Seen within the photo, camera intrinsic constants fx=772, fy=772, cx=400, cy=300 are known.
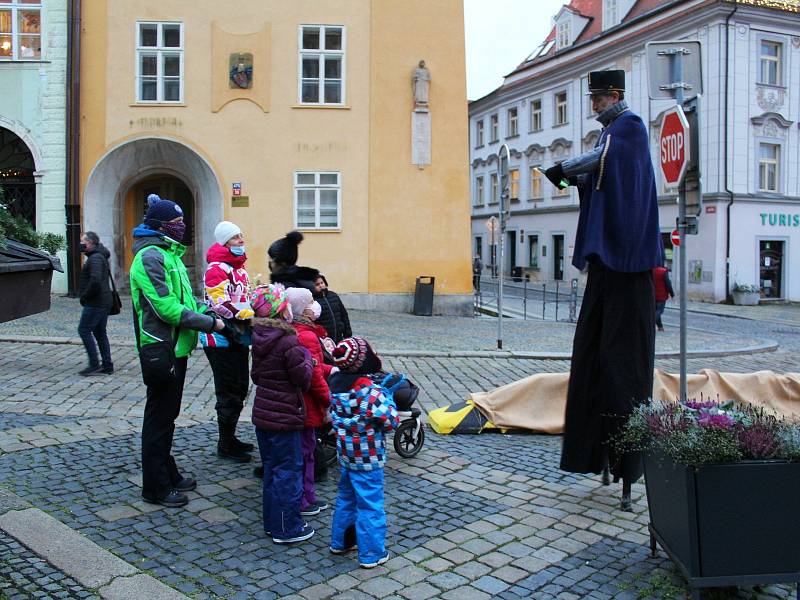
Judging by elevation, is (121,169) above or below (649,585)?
above

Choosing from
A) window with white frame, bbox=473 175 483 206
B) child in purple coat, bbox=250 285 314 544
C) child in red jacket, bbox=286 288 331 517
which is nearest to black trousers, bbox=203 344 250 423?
child in red jacket, bbox=286 288 331 517

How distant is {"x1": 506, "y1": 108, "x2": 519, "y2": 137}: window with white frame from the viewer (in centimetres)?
4359

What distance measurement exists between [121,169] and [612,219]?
16896mm

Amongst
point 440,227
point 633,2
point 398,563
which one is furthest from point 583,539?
point 633,2

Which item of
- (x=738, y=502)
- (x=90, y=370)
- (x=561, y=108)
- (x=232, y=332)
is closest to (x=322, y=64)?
(x=90, y=370)

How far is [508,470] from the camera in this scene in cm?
560

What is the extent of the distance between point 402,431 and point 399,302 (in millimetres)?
13294

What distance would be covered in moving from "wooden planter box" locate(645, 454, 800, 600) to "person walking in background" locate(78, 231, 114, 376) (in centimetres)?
770

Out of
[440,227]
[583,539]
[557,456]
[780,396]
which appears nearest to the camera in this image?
[583,539]

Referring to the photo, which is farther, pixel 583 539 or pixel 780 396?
pixel 780 396

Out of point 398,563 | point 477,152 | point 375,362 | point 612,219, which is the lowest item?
point 398,563

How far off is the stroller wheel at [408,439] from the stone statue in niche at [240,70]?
47.9ft

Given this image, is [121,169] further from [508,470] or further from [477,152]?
[477,152]

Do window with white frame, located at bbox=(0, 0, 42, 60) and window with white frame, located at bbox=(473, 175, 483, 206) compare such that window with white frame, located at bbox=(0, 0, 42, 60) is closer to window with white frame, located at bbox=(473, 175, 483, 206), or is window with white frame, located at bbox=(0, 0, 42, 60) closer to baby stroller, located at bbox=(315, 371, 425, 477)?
baby stroller, located at bbox=(315, 371, 425, 477)
